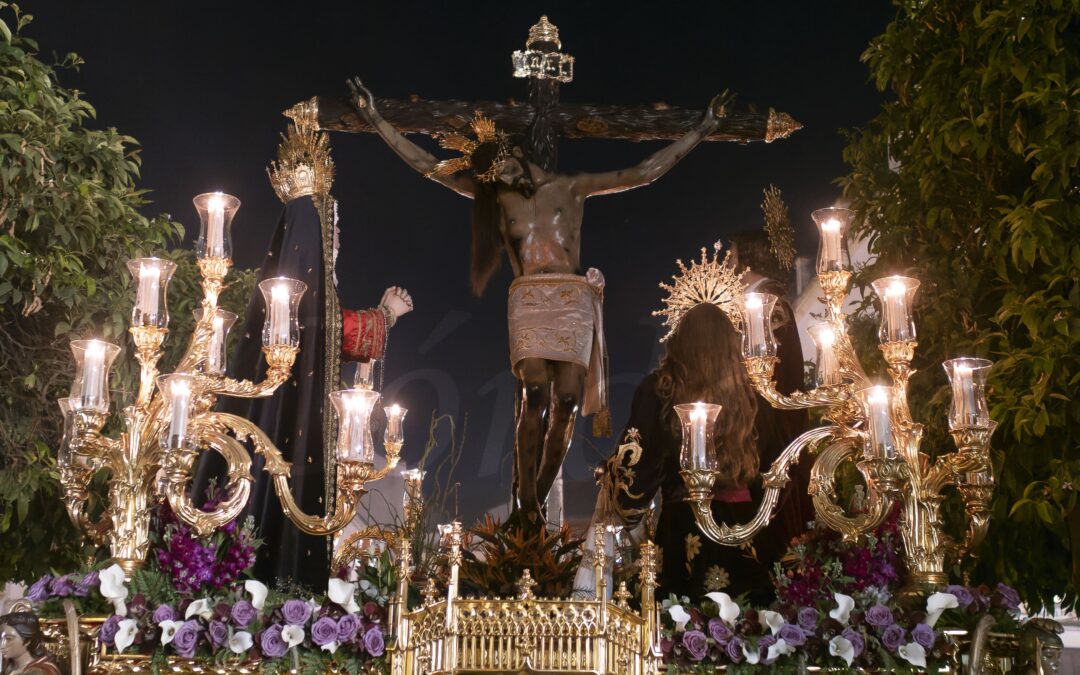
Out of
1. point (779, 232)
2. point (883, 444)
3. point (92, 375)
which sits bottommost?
point (883, 444)

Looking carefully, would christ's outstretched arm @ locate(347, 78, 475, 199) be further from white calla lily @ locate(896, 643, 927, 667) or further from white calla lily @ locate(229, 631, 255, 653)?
white calla lily @ locate(896, 643, 927, 667)

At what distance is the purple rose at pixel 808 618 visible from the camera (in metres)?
3.62

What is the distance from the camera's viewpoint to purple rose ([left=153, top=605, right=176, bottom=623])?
3.47m

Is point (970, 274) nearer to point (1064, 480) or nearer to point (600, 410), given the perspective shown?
point (1064, 480)

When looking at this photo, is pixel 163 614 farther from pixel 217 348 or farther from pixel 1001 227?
pixel 1001 227

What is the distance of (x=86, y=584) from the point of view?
3582 mm

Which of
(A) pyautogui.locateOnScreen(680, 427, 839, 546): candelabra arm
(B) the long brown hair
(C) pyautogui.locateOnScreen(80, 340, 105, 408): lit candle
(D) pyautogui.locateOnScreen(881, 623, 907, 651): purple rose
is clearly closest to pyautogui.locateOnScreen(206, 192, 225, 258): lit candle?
(C) pyautogui.locateOnScreen(80, 340, 105, 408): lit candle

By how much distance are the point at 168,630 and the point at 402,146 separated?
8.43 ft

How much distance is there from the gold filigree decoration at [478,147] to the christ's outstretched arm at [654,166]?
1.21 feet

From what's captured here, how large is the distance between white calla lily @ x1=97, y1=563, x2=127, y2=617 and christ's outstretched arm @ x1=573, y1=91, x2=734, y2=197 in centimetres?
256

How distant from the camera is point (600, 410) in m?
5.06

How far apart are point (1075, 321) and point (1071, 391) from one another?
0.89 ft

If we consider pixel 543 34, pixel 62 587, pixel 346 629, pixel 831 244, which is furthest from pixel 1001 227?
pixel 62 587

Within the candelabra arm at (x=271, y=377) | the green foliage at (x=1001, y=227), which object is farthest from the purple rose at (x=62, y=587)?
the green foliage at (x=1001, y=227)
